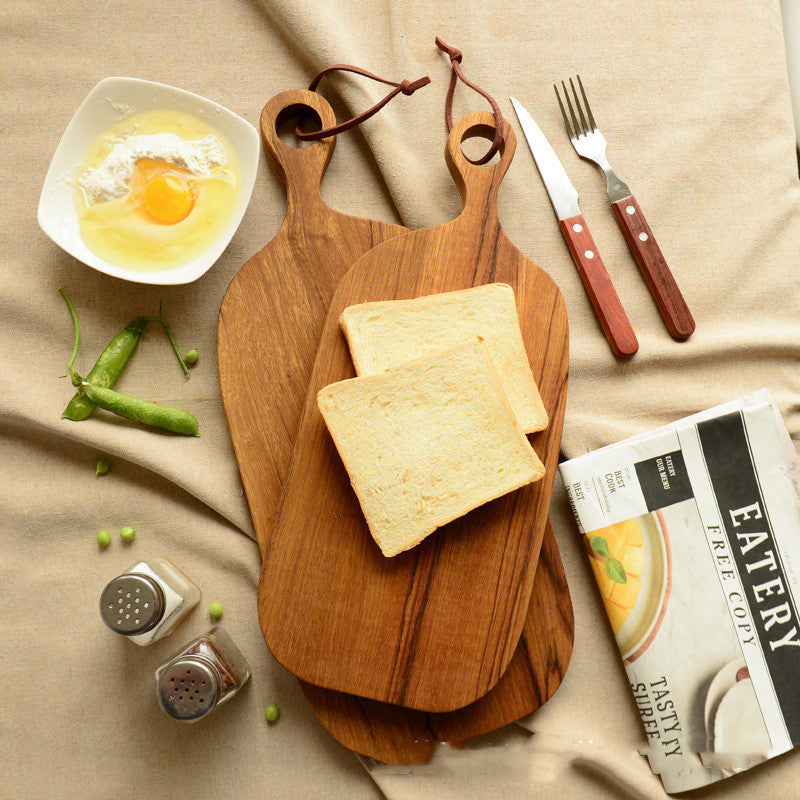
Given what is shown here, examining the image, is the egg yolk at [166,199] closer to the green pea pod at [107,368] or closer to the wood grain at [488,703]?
the green pea pod at [107,368]

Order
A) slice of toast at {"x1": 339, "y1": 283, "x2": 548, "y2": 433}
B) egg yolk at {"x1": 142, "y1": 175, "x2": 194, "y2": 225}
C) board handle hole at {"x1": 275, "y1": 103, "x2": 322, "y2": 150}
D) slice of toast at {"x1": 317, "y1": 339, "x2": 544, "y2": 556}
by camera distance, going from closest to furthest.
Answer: slice of toast at {"x1": 317, "y1": 339, "x2": 544, "y2": 556} → slice of toast at {"x1": 339, "y1": 283, "x2": 548, "y2": 433} → egg yolk at {"x1": 142, "y1": 175, "x2": 194, "y2": 225} → board handle hole at {"x1": 275, "y1": 103, "x2": 322, "y2": 150}

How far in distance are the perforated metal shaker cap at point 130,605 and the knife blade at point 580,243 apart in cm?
173

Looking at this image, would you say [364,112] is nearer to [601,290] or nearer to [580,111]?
[580,111]

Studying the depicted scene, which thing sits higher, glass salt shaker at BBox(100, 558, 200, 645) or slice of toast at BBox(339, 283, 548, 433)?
slice of toast at BBox(339, 283, 548, 433)

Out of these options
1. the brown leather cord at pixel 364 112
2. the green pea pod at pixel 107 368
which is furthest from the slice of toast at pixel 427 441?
the brown leather cord at pixel 364 112

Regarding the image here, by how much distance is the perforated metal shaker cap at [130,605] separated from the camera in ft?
6.19

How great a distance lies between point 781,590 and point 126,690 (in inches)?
85.5

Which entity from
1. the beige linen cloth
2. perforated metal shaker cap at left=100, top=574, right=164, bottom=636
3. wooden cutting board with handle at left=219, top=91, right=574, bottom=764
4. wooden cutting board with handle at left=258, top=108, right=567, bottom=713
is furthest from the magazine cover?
perforated metal shaker cap at left=100, top=574, right=164, bottom=636

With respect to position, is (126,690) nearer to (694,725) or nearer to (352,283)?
(352,283)

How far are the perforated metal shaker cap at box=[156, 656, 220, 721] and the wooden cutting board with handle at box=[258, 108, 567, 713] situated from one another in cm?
23

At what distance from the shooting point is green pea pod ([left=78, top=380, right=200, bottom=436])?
2.10 metres

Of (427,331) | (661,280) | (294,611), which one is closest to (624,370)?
(661,280)

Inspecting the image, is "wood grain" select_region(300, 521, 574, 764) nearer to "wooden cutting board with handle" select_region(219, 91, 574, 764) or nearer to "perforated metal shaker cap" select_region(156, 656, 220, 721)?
"wooden cutting board with handle" select_region(219, 91, 574, 764)

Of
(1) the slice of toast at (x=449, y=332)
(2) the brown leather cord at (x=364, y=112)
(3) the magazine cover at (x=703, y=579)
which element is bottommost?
→ (3) the magazine cover at (x=703, y=579)
